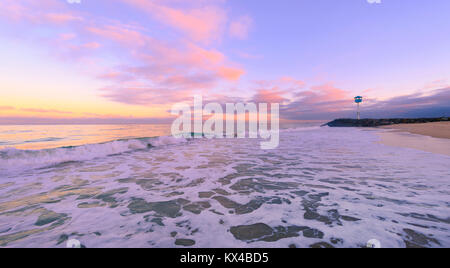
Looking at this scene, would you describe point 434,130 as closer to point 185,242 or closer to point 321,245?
point 321,245

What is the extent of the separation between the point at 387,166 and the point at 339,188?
11.6 feet

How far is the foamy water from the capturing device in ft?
8.63

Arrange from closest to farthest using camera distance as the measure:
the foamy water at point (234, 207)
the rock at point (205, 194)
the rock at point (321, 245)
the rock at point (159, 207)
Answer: the rock at point (321, 245) < the foamy water at point (234, 207) < the rock at point (159, 207) < the rock at point (205, 194)

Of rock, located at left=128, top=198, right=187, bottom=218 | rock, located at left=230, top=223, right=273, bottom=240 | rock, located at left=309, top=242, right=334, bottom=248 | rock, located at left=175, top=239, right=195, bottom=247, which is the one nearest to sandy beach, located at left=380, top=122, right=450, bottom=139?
rock, located at left=309, top=242, right=334, bottom=248

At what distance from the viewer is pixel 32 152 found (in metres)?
8.85

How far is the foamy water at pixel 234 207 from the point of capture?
8.63 feet

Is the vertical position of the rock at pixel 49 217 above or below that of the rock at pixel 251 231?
below

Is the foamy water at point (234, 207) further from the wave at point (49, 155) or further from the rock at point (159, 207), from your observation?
the wave at point (49, 155)

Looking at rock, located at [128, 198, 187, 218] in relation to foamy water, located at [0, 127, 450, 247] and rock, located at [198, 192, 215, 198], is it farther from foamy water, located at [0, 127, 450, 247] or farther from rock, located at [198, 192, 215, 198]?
rock, located at [198, 192, 215, 198]

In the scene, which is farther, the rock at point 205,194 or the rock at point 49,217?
the rock at point 205,194

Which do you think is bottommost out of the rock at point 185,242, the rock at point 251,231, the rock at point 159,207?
the rock at point 159,207

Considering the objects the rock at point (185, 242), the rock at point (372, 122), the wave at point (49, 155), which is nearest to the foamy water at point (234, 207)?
the rock at point (185, 242)

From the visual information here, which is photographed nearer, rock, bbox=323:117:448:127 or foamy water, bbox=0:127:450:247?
foamy water, bbox=0:127:450:247
